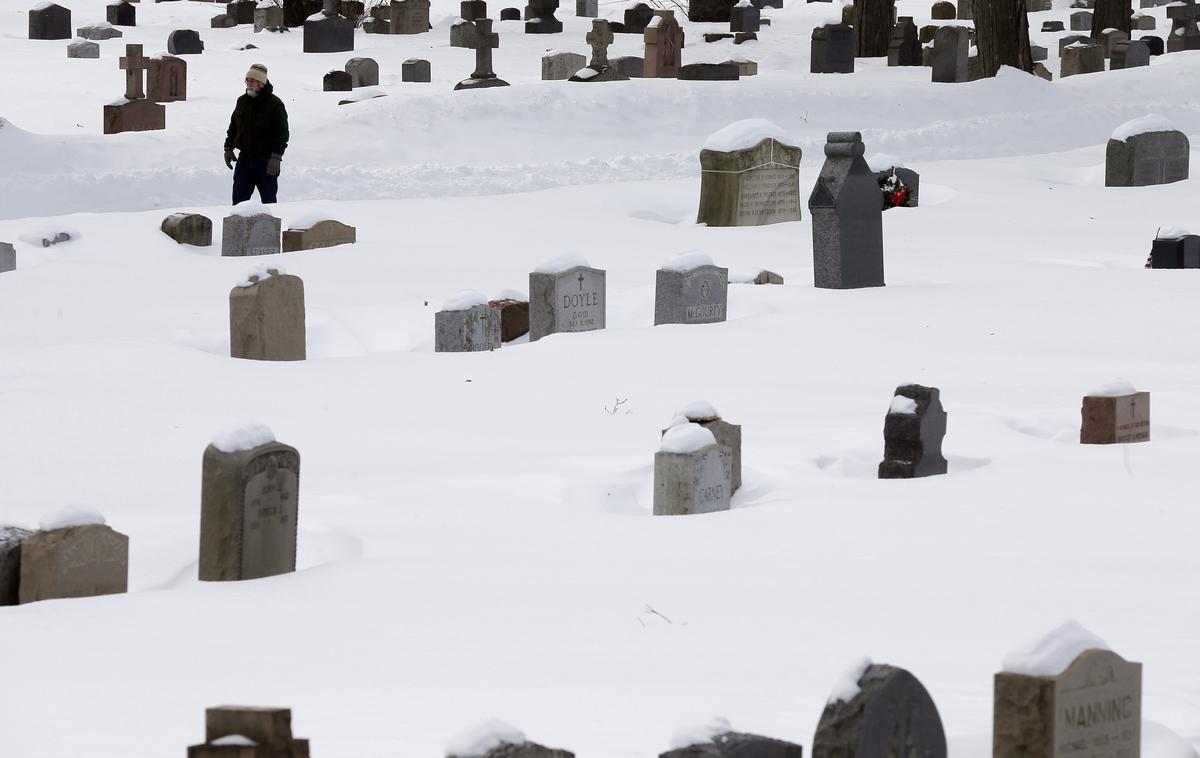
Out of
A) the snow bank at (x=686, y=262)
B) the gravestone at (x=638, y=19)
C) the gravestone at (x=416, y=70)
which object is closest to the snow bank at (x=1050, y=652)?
the snow bank at (x=686, y=262)

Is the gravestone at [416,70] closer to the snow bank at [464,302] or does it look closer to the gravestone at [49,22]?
the gravestone at [49,22]

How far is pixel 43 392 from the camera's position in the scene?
1002 centimetres

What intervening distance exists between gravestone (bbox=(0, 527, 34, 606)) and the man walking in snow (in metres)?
10.4

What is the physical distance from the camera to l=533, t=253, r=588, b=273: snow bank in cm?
1219

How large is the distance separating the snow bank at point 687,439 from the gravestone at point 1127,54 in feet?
86.3

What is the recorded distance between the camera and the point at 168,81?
2642cm

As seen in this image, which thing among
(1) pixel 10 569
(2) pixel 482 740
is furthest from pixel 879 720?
(1) pixel 10 569

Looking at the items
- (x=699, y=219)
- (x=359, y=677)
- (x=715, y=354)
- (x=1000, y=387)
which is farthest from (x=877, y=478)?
(x=699, y=219)

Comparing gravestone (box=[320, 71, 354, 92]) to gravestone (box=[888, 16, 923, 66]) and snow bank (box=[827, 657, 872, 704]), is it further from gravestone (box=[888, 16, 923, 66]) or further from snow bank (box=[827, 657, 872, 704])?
snow bank (box=[827, 657, 872, 704])

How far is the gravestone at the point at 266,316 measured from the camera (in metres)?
11.3

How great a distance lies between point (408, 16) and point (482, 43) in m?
5.56

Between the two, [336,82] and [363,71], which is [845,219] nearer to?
[336,82]

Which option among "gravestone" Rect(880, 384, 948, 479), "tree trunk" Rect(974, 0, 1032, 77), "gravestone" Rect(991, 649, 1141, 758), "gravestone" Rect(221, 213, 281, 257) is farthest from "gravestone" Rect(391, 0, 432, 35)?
"gravestone" Rect(991, 649, 1141, 758)

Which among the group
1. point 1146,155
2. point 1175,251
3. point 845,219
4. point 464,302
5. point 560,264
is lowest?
point 464,302
